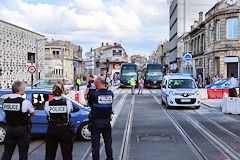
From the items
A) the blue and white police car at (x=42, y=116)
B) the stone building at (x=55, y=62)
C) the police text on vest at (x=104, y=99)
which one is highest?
the stone building at (x=55, y=62)

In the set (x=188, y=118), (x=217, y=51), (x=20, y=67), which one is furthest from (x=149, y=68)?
(x=188, y=118)

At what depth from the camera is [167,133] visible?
9.27m

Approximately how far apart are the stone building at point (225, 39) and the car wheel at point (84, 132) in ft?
90.2

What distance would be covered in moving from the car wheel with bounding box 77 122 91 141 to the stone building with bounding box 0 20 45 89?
25169mm

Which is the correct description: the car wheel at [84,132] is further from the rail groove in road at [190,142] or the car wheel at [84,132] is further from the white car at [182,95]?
the white car at [182,95]

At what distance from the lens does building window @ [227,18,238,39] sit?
32.5 metres

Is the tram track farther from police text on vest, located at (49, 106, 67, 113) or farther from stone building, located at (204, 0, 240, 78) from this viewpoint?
stone building, located at (204, 0, 240, 78)

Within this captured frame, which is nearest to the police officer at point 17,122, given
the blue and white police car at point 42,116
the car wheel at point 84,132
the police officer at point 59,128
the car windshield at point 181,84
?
the police officer at point 59,128

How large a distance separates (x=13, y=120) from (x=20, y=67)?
129 ft

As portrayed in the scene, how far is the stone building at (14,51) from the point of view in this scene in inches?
1431

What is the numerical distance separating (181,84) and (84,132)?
9556mm

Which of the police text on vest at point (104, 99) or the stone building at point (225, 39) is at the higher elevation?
the stone building at point (225, 39)

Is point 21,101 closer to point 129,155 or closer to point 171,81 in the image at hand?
point 129,155

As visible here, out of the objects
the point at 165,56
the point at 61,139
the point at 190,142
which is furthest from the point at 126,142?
the point at 165,56
